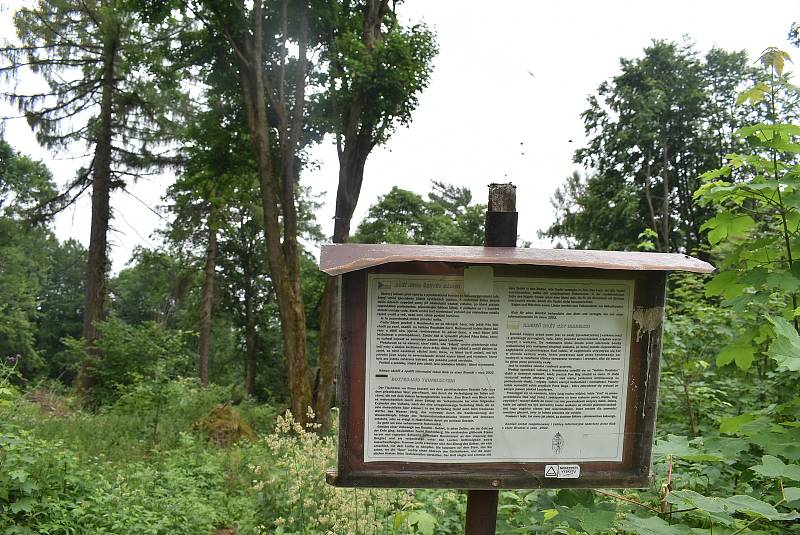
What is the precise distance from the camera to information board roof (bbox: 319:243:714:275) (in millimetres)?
1996

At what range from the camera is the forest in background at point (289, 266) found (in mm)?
2328

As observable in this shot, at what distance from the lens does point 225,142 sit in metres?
13.3

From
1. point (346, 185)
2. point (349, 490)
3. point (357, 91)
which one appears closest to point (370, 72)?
point (357, 91)

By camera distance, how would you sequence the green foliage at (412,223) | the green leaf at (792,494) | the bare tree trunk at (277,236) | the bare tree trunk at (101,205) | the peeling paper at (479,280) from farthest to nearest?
1. the green foliage at (412,223)
2. the bare tree trunk at (101,205)
3. the bare tree trunk at (277,236)
4. the peeling paper at (479,280)
5. the green leaf at (792,494)

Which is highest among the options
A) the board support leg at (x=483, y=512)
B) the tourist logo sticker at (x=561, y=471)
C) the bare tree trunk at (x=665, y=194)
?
the bare tree trunk at (x=665, y=194)

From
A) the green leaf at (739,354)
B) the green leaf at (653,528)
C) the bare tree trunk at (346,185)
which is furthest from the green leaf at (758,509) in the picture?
the bare tree trunk at (346,185)

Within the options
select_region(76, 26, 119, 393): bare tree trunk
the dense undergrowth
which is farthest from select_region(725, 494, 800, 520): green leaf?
select_region(76, 26, 119, 393): bare tree trunk

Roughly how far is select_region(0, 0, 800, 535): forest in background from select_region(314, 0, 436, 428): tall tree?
55mm

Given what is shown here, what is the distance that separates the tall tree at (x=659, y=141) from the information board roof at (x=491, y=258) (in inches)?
895

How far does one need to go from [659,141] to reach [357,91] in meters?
17.3

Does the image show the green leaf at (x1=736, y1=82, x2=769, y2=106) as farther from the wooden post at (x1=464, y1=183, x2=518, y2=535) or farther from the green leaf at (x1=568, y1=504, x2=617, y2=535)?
the green leaf at (x1=568, y1=504, x2=617, y2=535)

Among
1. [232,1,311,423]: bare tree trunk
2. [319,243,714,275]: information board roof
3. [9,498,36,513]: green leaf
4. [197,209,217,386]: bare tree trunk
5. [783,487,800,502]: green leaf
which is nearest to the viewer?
[783,487,800,502]: green leaf

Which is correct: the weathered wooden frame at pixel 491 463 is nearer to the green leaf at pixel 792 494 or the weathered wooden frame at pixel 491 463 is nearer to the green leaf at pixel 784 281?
the green leaf at pixel 784 281

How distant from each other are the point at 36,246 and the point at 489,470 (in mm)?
31148
